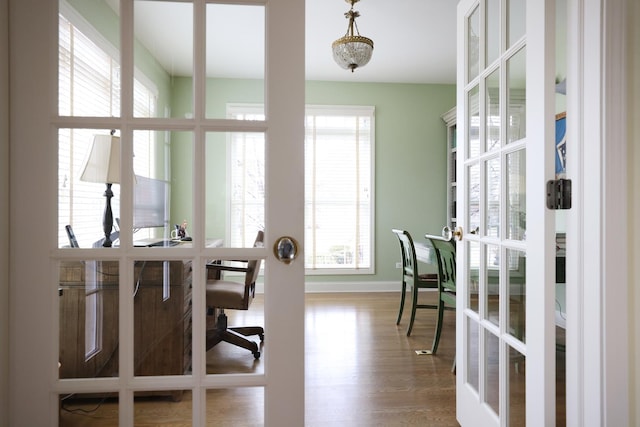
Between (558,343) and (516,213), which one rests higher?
(516,213)

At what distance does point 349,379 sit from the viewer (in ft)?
7.83

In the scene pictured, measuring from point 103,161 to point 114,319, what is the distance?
1.56 feet

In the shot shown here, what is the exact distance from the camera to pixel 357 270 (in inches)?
206

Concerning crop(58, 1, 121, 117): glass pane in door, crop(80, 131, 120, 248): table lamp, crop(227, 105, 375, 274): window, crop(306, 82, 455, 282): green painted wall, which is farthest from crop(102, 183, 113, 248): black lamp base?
crop(306, 82, 455, 282): green painted wall

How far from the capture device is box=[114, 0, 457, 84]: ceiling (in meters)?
1.16

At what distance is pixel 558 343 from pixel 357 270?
154 inches

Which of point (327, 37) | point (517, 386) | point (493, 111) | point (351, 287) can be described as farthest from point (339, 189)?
point (517, 386)

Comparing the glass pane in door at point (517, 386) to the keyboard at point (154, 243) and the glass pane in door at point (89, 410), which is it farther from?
the glass pane in door at point (89, 410)

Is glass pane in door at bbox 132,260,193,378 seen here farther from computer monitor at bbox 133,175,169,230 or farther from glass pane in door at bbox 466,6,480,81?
glass pane in door at bbox 466,6,480,81

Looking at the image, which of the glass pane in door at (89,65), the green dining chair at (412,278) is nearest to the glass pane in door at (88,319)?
the glass pane in door at (89,65)
